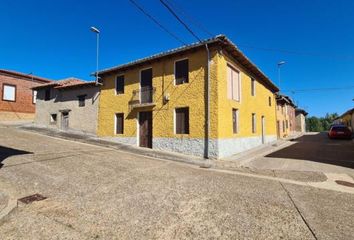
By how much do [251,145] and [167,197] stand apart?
40.7 feet

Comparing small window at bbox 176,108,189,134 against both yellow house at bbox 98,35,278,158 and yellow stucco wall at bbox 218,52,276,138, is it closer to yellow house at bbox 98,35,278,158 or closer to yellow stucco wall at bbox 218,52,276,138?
yellow house at bbox 98,35,278,158

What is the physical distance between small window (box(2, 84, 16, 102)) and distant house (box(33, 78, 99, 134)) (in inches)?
170

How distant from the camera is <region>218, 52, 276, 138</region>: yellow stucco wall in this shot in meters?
12.5

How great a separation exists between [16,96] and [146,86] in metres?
18.5

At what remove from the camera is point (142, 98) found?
49.5 ft

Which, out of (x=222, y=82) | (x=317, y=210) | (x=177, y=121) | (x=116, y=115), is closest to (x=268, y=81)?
(x=222, y=82)

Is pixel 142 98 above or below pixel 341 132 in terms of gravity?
above

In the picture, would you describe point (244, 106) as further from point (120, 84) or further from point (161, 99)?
point (120, 84)

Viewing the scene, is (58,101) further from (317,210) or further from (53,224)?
(317,210)

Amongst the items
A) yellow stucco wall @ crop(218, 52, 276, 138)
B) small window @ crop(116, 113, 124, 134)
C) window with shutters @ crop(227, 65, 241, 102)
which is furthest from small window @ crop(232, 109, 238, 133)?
small window @ crop(116, 113, 124, 134)

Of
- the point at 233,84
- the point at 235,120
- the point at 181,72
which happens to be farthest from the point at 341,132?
the point at 181,72

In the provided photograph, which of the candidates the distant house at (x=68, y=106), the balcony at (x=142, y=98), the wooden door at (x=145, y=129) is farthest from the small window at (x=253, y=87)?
the distant house at (x=68, y=106)

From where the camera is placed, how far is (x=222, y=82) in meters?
12.7

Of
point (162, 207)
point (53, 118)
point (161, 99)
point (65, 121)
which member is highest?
point (161, 99)
